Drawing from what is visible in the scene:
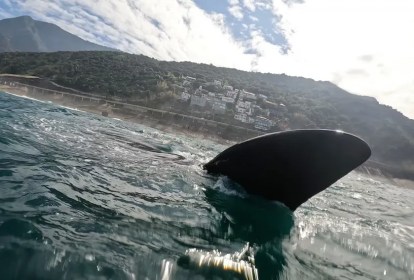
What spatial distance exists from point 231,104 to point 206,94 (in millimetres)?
12248

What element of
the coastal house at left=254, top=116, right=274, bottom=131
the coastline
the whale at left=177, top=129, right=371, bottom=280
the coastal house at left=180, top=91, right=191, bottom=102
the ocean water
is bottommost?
the coastline

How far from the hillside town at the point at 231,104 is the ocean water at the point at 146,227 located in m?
84.5

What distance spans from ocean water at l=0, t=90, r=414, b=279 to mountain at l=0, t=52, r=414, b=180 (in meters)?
84.0

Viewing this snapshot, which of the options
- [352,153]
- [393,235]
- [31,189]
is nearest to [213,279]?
[31,189]

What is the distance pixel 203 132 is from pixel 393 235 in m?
69.6

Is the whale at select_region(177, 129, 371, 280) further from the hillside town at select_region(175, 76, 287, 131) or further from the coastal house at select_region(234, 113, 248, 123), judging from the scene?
the coastal house at select_region(234, 113, 248, 123)

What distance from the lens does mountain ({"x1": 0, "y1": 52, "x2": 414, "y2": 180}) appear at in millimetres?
94625

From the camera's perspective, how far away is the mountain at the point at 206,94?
94625 mm

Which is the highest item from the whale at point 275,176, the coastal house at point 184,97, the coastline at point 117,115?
the coastal house at point 184,97

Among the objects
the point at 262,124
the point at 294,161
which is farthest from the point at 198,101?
the point at 294,161

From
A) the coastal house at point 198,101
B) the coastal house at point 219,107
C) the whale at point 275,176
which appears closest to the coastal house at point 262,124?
the coastal house at point 219,107

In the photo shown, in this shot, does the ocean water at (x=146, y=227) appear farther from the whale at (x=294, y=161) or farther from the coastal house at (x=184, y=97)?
the coastal house at (x=184, y=97)

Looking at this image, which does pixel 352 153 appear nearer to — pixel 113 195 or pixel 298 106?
pixel 113 195

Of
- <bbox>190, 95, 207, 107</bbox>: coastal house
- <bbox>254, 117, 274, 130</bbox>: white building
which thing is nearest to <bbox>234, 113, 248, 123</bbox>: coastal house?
<bbox>254, 117, 274, 130</bbox>: white building
